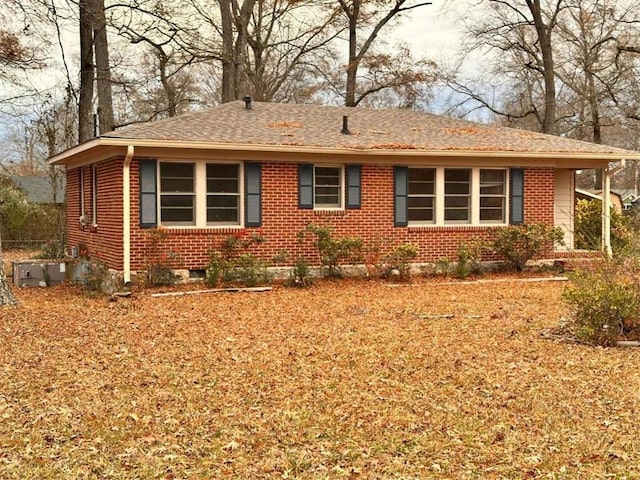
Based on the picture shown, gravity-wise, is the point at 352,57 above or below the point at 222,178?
above

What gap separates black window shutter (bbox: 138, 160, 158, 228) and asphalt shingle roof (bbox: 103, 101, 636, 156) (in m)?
0.57

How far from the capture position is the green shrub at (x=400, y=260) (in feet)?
44.9

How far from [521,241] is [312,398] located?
10026mm

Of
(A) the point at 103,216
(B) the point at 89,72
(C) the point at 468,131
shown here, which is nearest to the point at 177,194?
(A) the point at 103,216

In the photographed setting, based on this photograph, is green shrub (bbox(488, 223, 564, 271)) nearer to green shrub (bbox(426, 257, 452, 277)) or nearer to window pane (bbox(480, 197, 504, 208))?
window pane (bbox(480, 197, 504, 208))

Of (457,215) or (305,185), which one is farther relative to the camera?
(457,215)

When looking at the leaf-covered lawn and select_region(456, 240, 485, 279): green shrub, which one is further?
select_region(456, 240, 485, 279): green shrub

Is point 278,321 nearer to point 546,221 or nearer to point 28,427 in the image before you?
point 28,427

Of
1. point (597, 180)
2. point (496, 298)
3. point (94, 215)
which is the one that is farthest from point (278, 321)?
point (597, 180)

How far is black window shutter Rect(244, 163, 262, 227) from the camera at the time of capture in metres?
13.3

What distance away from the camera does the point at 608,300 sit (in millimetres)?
7664

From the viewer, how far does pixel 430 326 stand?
8.91m

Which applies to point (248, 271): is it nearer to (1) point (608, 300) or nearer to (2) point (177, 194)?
(2) point (177, 194)

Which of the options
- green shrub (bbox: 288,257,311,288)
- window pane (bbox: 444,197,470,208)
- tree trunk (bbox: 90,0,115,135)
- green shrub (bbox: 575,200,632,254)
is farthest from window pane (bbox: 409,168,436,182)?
tree trunk (bbox: 90,0,115,135)
